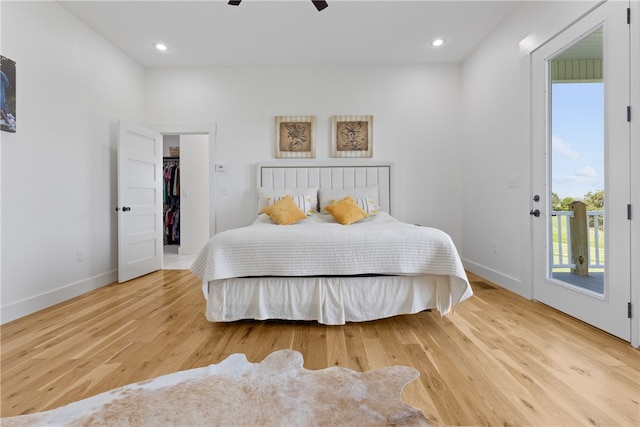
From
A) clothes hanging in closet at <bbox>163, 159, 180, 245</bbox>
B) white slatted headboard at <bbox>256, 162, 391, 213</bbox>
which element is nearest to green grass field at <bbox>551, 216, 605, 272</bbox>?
white slatted headboard at <bbox>256, 162, 391, 213</bbox>

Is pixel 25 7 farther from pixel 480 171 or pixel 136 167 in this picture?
pixel 480 171

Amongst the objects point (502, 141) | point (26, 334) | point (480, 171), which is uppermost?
point (502, 141)

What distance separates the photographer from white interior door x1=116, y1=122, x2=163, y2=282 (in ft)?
11.0

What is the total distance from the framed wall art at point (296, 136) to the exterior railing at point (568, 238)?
9.20 feet

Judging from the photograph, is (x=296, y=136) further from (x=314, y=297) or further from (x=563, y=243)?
(x=563, y=243)

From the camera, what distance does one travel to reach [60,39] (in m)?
2.81

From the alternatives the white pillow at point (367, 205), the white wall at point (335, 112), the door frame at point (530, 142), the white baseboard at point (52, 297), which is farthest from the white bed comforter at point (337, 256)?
the white wall at point (335, 112)

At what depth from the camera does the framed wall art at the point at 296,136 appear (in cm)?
405

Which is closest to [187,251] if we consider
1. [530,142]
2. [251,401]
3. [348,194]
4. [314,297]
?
[348,194]

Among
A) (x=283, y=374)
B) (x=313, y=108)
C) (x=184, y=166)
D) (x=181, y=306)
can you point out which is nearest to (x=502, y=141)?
(x=313, y=108)

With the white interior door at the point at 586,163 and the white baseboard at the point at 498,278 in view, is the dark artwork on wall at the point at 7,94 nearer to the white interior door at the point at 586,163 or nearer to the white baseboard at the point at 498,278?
the white interior door at the point at 586,163

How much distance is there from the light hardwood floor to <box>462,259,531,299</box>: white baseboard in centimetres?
30

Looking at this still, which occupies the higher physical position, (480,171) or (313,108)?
(313,108)

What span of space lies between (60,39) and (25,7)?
0.36 metres
